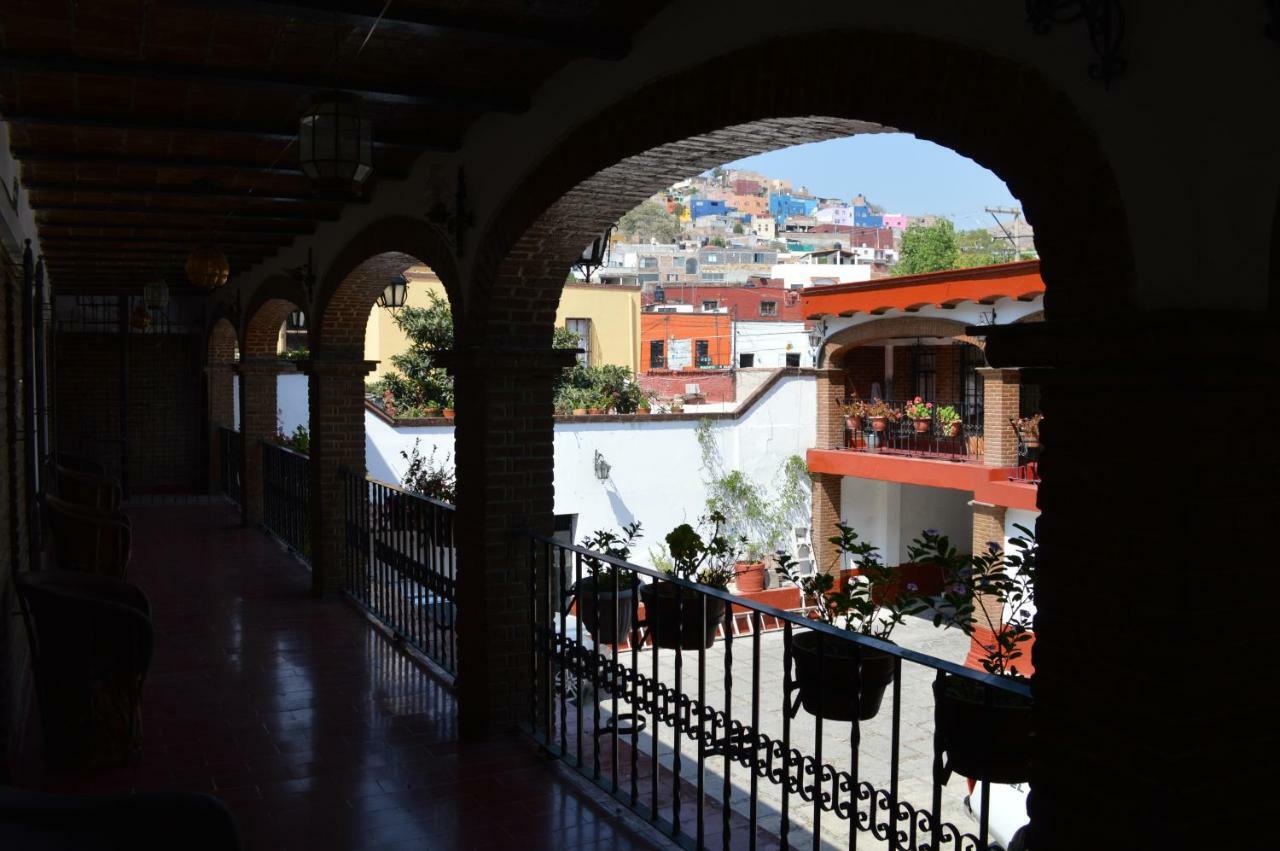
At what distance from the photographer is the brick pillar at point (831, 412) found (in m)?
20.2

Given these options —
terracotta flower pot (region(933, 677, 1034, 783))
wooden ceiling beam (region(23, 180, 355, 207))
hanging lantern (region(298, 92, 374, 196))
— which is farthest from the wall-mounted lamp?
terracotta flower pot (region(933, 677, 1034, 783))

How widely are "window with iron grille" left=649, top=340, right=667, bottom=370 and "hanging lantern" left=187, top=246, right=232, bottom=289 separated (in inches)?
1091

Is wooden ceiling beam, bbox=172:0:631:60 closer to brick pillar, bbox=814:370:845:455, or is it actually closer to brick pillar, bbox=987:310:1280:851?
brick pillar, bbox=987:310:1280:851

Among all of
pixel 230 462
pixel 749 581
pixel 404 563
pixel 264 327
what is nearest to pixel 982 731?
pixel 404 563

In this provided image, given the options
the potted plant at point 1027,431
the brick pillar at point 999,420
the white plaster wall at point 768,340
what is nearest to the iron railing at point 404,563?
the brick pillar at point 999,420

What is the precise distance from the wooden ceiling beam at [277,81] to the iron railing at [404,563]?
228 centimetres

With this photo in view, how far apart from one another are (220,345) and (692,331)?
21.3 metres

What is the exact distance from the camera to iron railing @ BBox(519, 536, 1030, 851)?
296 centimetres

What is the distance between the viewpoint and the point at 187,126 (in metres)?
5.27

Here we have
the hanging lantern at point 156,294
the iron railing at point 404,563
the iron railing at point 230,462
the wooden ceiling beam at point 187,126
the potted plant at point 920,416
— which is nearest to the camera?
the wooden ceiling beam at point 187,126

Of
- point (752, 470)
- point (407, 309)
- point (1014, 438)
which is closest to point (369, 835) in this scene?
point (1014, 438)

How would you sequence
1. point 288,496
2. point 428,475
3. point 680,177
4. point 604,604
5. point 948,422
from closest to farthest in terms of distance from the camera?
point 680,177 → point 604,604 → point 288,496 → point 428,475 → point 948,422

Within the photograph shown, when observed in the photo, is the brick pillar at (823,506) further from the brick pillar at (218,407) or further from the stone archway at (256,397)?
the stone archway at (256,397)

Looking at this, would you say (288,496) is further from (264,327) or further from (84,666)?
(84,666)
